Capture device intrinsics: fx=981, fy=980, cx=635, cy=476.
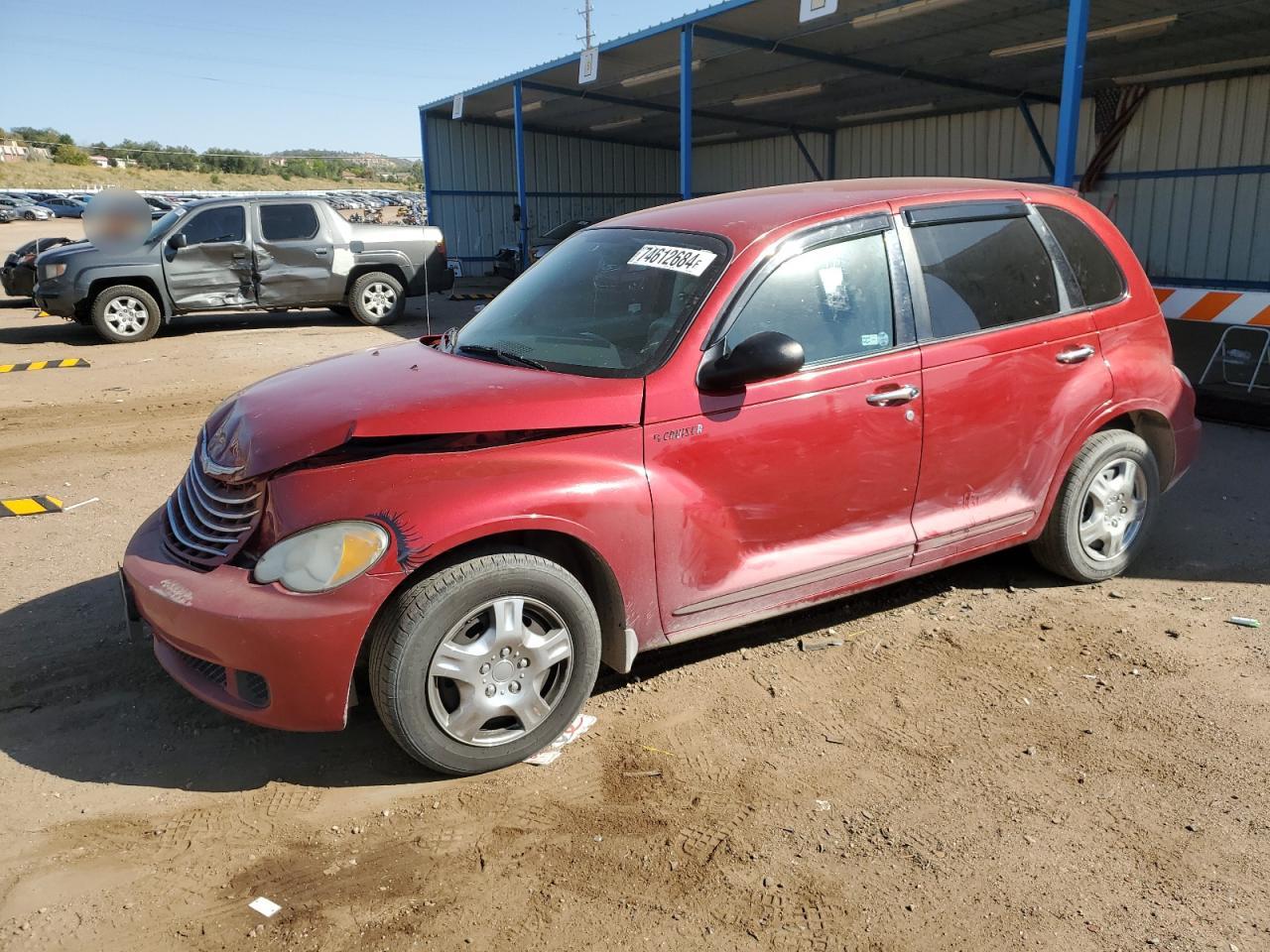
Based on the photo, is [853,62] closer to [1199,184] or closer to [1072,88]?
[1199,184]

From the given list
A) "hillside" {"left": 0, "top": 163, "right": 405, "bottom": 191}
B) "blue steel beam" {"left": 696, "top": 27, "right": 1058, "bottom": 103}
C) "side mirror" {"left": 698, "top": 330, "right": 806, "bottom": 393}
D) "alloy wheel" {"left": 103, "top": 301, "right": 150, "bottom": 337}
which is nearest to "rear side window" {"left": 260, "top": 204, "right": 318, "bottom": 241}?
"alloy wheel" {"left": 103, "top": 301, "right": 150, "bottom": 337}

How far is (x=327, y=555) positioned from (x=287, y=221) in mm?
12019

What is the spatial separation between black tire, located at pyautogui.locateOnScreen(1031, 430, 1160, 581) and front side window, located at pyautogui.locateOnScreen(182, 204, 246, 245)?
1186 centimetres

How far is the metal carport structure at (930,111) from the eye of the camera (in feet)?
43.2

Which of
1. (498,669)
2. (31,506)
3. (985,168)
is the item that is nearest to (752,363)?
(498,669)

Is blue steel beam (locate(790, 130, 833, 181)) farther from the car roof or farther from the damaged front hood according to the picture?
the damaged front hood

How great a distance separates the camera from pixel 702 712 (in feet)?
12.0

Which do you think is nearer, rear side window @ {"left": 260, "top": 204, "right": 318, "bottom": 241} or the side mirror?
the side mirror

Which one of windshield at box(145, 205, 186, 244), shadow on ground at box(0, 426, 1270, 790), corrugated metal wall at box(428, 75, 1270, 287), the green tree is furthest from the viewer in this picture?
the green tree

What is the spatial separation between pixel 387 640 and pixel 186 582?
28.0 inches

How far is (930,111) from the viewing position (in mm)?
20891

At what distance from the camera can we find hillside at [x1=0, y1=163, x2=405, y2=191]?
70.7m

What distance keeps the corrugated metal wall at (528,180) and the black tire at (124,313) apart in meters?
12.0

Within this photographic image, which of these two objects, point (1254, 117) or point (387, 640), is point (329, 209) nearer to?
point (387, 640)
